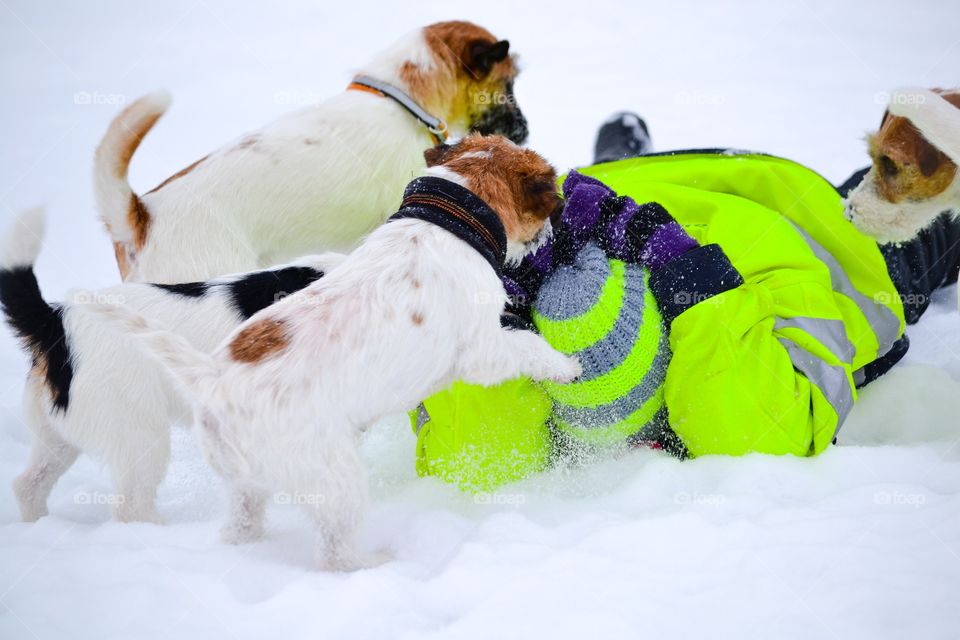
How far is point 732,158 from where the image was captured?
9.53 ft

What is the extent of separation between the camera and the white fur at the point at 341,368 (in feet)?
5.80

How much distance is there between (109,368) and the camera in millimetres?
2146

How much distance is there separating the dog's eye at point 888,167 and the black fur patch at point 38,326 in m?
2.78

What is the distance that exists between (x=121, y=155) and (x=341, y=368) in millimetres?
1335

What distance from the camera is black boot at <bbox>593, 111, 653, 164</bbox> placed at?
4.95 meters

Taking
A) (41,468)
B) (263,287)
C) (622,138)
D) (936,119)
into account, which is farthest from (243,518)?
(622,138)

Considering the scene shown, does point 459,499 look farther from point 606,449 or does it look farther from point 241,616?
point 241,616

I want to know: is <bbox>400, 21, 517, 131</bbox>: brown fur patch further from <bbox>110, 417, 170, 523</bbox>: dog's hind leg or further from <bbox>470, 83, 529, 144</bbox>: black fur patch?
<bbox>110, 417, 170, 523</bbox>: dog's hind leg

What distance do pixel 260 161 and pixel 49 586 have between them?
1.69 m

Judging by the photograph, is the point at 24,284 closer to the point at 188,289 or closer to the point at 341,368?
the point at 188,289

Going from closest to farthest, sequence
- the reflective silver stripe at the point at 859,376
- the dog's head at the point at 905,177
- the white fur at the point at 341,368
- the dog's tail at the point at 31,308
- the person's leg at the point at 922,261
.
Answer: the white fur at the point at 341,368
the dog's tail at the point at 31,308
the dog's head at the point at 905,177
the reflective silver stripe at the point at 859,376
the person's leg at the point at 922,261

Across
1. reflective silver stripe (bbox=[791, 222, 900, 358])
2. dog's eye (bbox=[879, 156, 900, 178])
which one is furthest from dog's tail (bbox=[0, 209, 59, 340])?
dog's eye (bbox=[879, 156, 900, 178])

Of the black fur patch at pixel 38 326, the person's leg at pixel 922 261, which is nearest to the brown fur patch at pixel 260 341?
the black fur patch at pixel 38 326

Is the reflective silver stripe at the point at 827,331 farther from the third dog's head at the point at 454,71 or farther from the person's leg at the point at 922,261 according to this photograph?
the third dog's head at the point at 454,71
